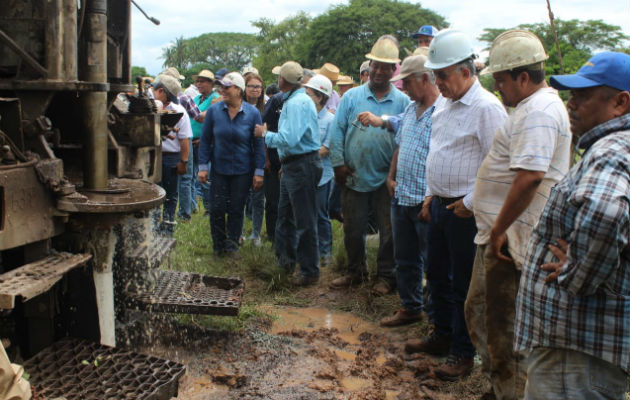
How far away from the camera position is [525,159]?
3070mm

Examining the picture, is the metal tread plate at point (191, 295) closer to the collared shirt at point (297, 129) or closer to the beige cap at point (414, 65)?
the collared shirt at point (297, 129)

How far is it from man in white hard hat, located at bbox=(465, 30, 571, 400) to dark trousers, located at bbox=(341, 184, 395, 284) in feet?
7.50

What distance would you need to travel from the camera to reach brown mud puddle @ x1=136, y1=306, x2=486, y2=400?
393cm

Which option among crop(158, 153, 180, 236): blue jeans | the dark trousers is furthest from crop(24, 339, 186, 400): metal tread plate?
crop(158, 153, 180, 236): blue jeans

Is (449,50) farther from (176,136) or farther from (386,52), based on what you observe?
(176,136)

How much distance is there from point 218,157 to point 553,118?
429 centimetres

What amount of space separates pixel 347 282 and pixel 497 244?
117 inches

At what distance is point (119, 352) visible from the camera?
351 centimetres

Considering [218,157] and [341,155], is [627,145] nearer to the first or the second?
[341,155]

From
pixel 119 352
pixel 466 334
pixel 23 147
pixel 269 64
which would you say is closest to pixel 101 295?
pixel 119 352

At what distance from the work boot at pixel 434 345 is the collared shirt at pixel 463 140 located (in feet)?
3.84

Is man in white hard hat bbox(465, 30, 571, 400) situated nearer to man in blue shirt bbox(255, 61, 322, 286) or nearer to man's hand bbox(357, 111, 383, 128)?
man's hand bbox(357, 111, 383, 128)

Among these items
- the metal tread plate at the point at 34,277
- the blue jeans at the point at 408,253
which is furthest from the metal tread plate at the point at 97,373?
the blue jeans at the point at 408,253

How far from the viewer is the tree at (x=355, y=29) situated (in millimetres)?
42094
